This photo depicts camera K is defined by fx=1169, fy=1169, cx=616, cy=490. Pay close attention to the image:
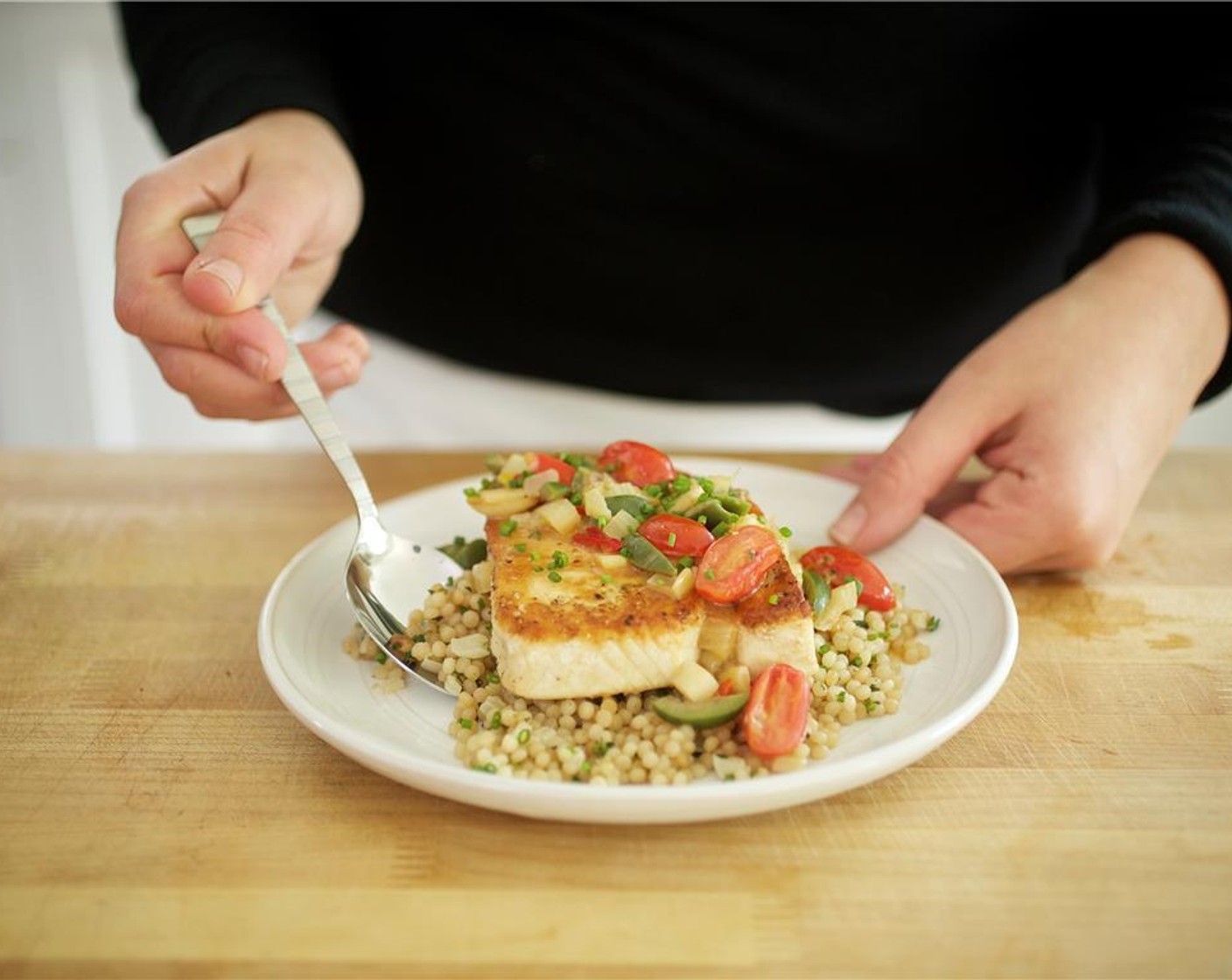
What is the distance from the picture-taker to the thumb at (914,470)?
226cm

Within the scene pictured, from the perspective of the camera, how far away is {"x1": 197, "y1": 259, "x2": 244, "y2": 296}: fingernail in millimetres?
2111

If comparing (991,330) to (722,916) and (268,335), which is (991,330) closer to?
(268,335)

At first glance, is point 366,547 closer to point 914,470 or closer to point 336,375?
point 336,375

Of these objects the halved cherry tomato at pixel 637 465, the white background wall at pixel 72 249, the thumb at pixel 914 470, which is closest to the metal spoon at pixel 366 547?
the halved cherry tomato at pixel 637 465

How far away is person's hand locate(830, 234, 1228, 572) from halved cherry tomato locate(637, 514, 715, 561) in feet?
1.55

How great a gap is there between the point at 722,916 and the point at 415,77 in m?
2.45

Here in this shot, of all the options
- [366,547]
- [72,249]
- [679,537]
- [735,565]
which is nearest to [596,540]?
[679,537]

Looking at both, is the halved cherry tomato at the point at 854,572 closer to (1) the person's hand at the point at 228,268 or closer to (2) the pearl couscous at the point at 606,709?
(2) the pearl couscous at the point at 606,709

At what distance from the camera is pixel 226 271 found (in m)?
2.12

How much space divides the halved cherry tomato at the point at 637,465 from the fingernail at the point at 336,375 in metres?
0.56

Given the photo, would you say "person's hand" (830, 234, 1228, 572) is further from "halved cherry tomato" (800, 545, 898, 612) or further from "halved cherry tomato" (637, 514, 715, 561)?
"halved cherry tomato" (637, 514, 715, 561)

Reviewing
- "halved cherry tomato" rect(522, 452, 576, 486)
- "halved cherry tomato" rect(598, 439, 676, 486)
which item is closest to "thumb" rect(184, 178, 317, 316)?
"halved cherry tomato" rect(522, 452, 576, 486)

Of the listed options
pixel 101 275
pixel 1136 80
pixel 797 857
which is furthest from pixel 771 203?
pixel 101 275

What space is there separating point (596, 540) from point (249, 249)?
0.87 metres
